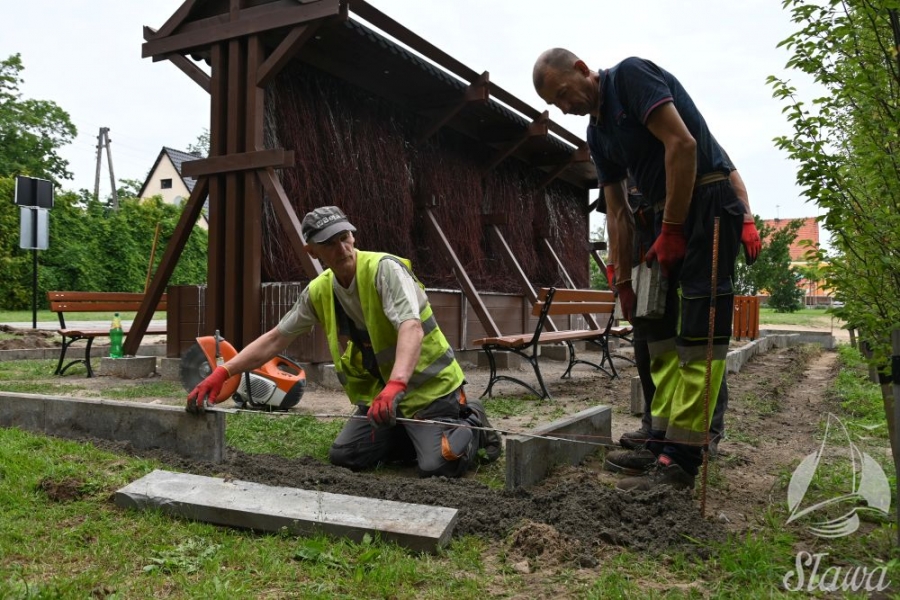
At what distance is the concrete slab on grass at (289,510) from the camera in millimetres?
2408

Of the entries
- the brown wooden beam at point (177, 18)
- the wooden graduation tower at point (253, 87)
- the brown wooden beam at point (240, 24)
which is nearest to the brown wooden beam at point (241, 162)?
the wooden graduation tower at point (253, 87)

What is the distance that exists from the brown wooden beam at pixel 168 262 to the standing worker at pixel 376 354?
4.04 meters

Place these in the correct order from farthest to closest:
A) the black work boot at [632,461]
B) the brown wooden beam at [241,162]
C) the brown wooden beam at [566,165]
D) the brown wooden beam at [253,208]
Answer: the brown wooden beam at [566,165], the brown wooden beam at [253,208], the brown wooden beam at [241,162], the black work boot at [632,461]

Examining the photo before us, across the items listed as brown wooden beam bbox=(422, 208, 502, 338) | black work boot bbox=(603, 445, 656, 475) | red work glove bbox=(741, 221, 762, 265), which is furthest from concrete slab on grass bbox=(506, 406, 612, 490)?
brown wooden beam bbox=(422, 208, 502, 338)

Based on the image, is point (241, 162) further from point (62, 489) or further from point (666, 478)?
point (666, 478)

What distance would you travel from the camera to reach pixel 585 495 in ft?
9.03

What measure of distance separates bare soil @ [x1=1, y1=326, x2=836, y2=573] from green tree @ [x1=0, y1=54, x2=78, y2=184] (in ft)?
113

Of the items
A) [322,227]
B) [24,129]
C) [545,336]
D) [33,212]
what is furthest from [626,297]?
[24,129]

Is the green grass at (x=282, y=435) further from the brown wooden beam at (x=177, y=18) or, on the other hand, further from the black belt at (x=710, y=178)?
the brown wooden beam at (x=177, y=18)

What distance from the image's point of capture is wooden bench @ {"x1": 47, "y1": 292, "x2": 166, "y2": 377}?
7295 mm

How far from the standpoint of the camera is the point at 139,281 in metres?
21.1

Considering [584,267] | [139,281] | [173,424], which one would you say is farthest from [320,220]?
[139,281]

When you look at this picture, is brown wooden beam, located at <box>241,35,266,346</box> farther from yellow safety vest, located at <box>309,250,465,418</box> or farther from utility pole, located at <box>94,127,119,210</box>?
utility pole, located at <box>94,127,119,210</box>

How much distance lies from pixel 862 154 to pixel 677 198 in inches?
31.7
